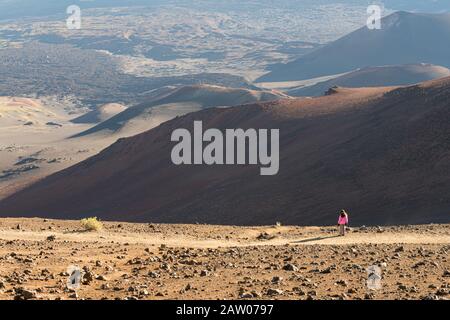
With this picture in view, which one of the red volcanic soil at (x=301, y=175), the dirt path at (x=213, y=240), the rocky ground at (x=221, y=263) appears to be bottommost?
the red volcanic soil at (x=301, y=175)

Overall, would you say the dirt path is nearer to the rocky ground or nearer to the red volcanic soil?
the rocky ground

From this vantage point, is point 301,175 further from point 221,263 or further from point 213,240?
point 221,263

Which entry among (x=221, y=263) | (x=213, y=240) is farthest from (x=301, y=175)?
(x=221, y=263)

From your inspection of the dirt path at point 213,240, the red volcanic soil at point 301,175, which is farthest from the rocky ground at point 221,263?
the red volcanic soil at point 301,175

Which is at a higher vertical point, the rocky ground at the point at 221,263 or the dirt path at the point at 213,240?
the rocky ground at the point at 221,263

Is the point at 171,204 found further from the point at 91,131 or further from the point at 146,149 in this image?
the point at 91,131

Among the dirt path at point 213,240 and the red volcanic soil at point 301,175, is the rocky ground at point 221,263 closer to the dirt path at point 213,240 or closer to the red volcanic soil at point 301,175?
the dirt path at point 213,240
